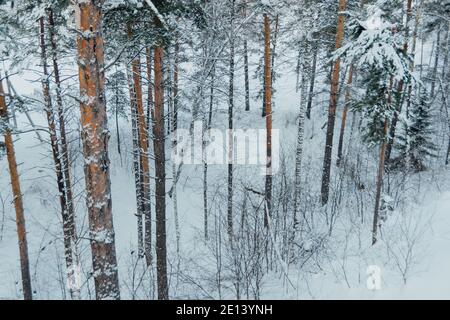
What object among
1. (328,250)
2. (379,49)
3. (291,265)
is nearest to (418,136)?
(328,250)

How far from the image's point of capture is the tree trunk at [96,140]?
4.43 m

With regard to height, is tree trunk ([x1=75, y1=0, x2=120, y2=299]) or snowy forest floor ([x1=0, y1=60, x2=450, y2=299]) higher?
tree trunk ([x1=75, y1=0, x2=120, y2=299])

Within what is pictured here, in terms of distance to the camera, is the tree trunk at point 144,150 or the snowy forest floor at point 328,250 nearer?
the snowy forest floor at point 328,250

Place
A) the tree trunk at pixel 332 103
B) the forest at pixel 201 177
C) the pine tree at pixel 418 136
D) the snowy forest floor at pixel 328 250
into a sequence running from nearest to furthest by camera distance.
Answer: the forest at pixel 201 177 < the snowy forest floor at pixel 328 250 < the tree trunk at pixel 332 103 < the pine tree at pixel 418 136

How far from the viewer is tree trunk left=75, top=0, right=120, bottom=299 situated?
443 centimetres

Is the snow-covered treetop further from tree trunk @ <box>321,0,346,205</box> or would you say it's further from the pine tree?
the pine tree

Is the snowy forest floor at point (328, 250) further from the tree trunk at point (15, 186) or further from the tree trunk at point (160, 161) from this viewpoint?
the tree trunk at point (160, 161)

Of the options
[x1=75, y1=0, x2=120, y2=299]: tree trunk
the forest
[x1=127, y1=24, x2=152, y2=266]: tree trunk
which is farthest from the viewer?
[x1=127, y1=24, x2=152, y2=266]: tree trunk

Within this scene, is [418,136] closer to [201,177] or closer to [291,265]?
[201,177]

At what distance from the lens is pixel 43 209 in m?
20.7

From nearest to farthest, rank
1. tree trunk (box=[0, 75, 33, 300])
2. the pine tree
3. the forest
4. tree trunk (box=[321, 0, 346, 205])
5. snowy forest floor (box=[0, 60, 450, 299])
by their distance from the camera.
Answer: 1. the forest
2. snowy forest floor (box=[0, 60, 450, 299])
3. tree trunk (box=[0, 75, 33, 300])
4. tree trunk (box=[321, 0, 346, 205])
5. the pine tree

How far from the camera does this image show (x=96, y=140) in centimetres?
466

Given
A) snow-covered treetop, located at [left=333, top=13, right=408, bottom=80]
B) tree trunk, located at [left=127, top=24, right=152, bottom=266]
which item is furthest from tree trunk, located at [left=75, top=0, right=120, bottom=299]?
snow-covered treetop, located at [left=333, top=13, right=408, bottom=80]

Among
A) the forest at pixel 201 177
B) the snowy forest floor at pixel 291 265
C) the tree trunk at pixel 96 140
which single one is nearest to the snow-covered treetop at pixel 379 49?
the forest at pixel 201 177
